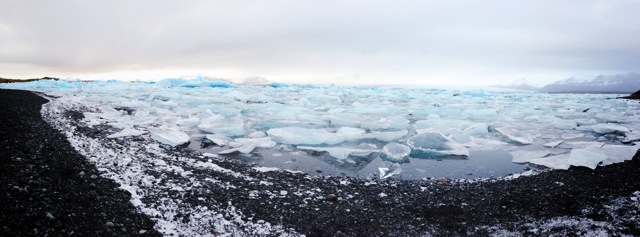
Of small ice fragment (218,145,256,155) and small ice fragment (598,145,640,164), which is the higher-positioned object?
small ice fragment (598,145,640,164)

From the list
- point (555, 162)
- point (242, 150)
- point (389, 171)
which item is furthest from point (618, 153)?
point (242, 150)

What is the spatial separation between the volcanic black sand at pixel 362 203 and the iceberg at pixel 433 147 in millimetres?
1240

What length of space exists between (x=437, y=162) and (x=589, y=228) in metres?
2.08

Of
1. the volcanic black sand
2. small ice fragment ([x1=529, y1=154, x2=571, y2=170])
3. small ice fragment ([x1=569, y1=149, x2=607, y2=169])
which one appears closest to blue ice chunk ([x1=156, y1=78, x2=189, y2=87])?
the volcanic black sand

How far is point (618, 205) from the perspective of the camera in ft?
7.79

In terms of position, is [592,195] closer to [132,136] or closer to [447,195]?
[447,195]

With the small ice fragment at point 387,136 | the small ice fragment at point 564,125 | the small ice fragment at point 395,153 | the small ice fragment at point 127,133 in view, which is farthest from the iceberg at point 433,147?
the small ice fragment at point 564,125

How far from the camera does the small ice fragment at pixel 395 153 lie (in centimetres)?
419

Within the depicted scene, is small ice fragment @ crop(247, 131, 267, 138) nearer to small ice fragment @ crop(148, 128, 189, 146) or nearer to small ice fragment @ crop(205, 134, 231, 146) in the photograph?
small ice fragment @ crop(205, 134, 231, 146)

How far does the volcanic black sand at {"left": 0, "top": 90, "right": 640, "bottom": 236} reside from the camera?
6.54ft

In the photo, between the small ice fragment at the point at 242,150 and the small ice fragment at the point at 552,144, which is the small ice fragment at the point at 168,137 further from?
the small ice fragment at the point at 552,144

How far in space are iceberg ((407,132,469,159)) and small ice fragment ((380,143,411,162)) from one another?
0.22 m

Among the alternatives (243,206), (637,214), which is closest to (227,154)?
(243,206)

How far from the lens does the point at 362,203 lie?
2.65 meters
